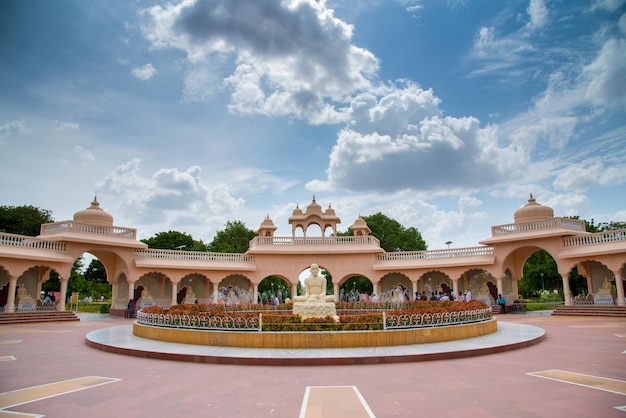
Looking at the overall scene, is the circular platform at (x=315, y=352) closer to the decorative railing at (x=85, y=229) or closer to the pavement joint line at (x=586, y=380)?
the pavement joint line at (x=586, y=380)

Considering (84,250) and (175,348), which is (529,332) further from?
(84,250)

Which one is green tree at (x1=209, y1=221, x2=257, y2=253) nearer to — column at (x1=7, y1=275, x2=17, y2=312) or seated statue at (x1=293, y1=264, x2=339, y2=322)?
column at (x1=7, y1=275, x2=17, y2=312)

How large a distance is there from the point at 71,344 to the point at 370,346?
27.4 feet

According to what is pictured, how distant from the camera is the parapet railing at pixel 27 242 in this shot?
20.8 metres

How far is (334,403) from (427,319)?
226 inches

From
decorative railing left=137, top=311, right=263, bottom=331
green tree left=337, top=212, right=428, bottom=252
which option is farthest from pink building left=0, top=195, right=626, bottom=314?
decorative railing left=137, top=311, right=263, bottom=331

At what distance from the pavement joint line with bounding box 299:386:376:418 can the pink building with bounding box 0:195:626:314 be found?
19.4 m

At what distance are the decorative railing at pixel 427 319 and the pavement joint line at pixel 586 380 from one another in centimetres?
344

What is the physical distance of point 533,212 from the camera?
24.8m

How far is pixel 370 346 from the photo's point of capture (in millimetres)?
9844

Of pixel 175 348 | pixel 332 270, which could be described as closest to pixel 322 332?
pixel 175 348

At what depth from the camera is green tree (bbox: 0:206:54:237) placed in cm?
3253

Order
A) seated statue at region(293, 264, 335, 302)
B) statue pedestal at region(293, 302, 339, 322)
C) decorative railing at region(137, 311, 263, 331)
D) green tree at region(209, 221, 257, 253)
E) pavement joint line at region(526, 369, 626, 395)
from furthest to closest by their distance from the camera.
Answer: green tree at region(209, 221, 257, 253)
seated statue at region(293, 264, 335, 302)
statue pedestal at region(293, 302, 339, 322)
decorative railing at region(137, 311, 263, 331)
pavement joint line at region(526, 369, 626, 395)

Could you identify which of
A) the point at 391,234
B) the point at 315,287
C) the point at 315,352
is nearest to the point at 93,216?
the point at 315,287
